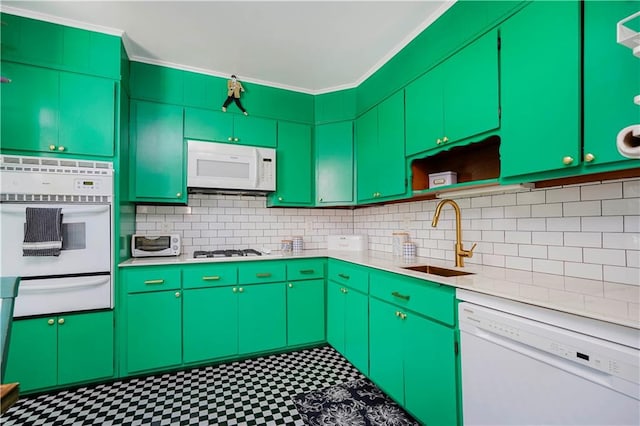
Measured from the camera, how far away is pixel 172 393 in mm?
2098

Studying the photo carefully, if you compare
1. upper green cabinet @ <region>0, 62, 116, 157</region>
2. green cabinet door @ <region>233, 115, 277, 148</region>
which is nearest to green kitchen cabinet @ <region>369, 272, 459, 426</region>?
green cabinet door @ <region>233, 115, 277, 148</region>

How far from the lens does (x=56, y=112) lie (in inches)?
84.2

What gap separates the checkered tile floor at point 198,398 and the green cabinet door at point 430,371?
695 millimetres

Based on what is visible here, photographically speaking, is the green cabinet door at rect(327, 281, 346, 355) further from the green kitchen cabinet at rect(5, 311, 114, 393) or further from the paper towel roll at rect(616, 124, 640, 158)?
the paper towel roll at rect(616, 124, 640, 158)

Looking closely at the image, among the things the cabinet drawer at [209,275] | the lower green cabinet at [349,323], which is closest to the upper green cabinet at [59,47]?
the cabinet drawer at [209,275]

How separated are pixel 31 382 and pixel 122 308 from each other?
68 cm

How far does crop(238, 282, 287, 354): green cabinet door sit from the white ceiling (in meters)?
2.03

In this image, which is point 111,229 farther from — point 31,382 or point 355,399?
point 355,399

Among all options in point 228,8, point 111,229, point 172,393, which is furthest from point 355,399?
point 228,8

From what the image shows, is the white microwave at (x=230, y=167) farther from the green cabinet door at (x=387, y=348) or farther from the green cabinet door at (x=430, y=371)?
the green cabinet door at (x=430, y=371)

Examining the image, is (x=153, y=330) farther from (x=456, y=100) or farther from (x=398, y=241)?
(x=456, y=100)

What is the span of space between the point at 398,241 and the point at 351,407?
1359 mm

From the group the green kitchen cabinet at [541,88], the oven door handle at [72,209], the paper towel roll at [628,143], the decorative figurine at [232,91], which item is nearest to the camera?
the paper towel roll at [628,143]

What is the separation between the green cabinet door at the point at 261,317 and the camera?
2584 millimetres
